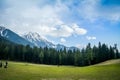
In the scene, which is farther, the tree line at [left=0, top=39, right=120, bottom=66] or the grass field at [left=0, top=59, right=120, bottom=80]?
the tree line at [left=0, top=39, right=120, bottom=66]

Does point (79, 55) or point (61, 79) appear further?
point (79, 55)

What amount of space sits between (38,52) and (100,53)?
56517 millimetres

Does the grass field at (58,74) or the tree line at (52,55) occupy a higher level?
the tree line at (52,55)

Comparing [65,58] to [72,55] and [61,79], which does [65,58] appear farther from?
[61,79]

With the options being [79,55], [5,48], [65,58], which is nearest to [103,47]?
[79,55]

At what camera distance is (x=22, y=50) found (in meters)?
170

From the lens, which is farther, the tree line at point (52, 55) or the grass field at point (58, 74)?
the tree line at point (52, 55)

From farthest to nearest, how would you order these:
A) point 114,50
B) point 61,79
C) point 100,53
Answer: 1. point 114,50
2. point 100,53
3. point 61,79

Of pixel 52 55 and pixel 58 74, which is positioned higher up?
pixel 52 55

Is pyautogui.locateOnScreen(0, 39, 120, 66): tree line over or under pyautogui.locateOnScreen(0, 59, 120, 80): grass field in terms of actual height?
over

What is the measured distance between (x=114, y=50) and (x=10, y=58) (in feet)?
326

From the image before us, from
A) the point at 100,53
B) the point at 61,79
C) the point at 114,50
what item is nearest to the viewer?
the point at 61,79

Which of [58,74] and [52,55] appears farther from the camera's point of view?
[52,55]

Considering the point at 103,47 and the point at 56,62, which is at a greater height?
the point at 103,47
